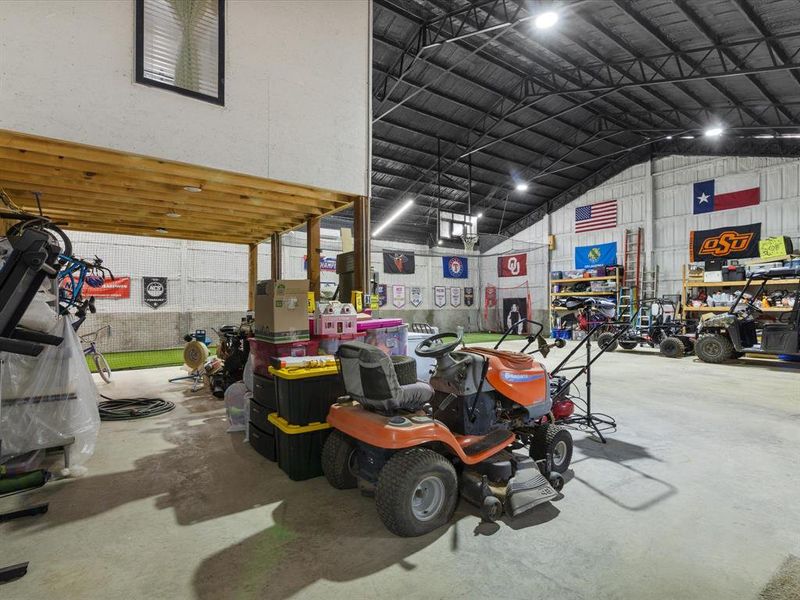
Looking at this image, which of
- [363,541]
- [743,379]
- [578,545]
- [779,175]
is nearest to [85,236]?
[363,541]

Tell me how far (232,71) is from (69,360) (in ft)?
10.3

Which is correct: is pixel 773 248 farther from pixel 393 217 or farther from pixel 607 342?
pixel 393 217

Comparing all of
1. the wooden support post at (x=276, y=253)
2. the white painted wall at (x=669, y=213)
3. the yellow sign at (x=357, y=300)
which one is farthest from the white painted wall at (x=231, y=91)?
the white painted wall at (x=669, y=213)

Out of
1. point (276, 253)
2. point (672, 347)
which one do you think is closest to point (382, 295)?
point (276, 253)

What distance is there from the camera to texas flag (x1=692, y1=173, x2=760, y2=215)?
11484mm

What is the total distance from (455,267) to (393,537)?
1687 cm

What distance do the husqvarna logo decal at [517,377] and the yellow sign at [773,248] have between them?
37.1ft

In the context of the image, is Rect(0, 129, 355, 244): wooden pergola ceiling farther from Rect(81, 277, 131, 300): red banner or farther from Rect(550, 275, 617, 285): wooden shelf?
Rect(550, 275, 617, 285): wooden shelf

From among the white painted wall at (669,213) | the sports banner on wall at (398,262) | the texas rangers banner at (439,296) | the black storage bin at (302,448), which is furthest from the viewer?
the texas rangers banner at (439,296)

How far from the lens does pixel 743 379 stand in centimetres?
683

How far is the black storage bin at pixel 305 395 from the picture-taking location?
119 inches

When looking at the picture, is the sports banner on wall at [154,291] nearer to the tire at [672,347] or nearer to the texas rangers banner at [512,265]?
the tire at [672,347]

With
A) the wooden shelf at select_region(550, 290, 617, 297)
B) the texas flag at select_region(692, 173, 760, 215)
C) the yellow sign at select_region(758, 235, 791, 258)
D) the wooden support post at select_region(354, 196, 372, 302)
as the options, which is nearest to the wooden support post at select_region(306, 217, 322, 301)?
the wooden support post at select_region(354, 196, 372, 302)

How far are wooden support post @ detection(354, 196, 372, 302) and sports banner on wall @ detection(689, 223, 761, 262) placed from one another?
469 inches
